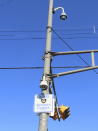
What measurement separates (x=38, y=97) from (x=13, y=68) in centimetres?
268

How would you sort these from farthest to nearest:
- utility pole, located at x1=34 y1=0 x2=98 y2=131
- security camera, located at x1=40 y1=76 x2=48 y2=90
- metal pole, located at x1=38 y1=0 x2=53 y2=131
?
security camera, located at x1=40 y1=76 x2=48 y2=90, utility pole, located at x1=34 y1=0 x2=98 y2=131, metal pole, located at x1=38 y1=0 x2=53 y2=131

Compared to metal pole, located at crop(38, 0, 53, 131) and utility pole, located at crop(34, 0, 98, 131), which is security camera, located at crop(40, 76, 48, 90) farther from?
metal pole, located at crop(38, 0, 53, 131)

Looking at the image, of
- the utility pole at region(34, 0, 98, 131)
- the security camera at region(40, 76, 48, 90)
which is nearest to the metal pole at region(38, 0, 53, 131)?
the utility pole at region(34, 0, 98, 131)

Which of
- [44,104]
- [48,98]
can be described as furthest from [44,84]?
[44,104]

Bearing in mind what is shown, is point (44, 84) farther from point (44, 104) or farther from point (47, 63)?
point (47, 63)

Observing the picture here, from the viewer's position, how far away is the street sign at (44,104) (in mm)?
10750

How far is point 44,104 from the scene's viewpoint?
10.9 meters

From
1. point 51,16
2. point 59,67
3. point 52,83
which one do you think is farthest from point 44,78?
point 51,16

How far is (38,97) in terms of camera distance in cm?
1103

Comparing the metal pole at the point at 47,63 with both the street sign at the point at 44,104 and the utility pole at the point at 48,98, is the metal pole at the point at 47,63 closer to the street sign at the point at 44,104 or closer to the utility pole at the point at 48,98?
the utility pole at the point at 48,98

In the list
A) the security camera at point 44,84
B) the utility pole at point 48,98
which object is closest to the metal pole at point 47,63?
the utility pole at point 48,98

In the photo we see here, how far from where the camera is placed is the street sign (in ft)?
35.3

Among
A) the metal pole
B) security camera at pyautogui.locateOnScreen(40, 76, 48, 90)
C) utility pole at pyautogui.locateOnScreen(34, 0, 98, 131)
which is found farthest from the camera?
security camera at pyautogui.locateOnScreen(40, 76, 48, 90)

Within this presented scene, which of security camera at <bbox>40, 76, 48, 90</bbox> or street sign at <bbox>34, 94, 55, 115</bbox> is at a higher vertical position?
security camera at <bbox>40, 76, 48, 90</bbox>
